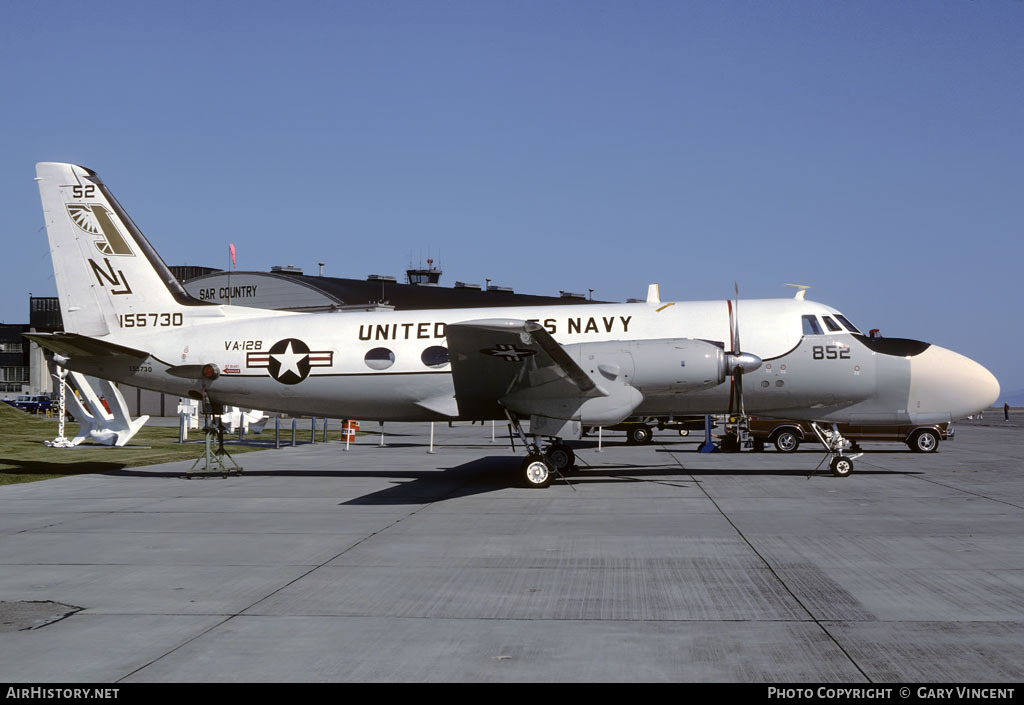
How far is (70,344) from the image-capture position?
65.1 feet

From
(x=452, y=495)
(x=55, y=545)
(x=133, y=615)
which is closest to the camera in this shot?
(x=133, y=615)

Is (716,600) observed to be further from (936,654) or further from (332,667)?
(332,667)

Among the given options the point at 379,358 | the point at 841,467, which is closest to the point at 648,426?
the point at 841,467

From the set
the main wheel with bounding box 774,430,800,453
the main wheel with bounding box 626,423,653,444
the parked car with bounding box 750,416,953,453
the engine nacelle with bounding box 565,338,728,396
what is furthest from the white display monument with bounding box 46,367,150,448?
the main wheel with bounding box 774,430,800,453

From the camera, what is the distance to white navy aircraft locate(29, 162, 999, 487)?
1798 centimetres

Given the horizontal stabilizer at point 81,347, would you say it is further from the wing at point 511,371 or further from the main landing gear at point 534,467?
the main landing gear at point 534,467

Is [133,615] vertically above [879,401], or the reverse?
[879,401]

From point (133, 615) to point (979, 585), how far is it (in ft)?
26.0

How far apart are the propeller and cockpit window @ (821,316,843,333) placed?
1873 millimetres

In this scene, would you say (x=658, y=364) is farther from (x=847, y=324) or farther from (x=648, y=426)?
(x=648, y=426)

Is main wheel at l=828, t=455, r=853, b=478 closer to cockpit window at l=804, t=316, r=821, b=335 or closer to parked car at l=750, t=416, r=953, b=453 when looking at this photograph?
cockpit window at l=804, t=316, r=821, b=335

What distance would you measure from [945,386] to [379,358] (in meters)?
12.2

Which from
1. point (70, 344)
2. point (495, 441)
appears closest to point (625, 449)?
point (495, 441)
